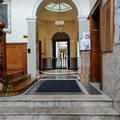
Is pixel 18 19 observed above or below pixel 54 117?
above

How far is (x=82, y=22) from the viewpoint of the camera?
475 centimetres

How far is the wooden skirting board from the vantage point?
16.5 ft

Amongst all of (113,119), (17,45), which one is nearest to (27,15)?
(17,45)

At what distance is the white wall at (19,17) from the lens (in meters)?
4.90

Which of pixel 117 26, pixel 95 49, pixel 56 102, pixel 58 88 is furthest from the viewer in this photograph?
pixel 95 49

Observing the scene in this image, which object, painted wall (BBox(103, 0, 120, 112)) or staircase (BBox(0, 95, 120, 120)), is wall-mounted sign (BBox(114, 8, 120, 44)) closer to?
painted wall (BBox(103, 0, 120, 112))

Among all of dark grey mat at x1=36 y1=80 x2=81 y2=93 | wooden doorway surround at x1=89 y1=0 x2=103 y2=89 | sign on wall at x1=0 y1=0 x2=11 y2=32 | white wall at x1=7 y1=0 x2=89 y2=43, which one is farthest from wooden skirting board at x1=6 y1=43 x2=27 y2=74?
Result: wooden doorway surround at x1=89 y1=0 x2=103 y2=89

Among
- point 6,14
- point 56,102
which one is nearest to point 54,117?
point 56,102

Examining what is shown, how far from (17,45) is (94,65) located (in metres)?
3.43

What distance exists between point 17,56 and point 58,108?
11.7 feet

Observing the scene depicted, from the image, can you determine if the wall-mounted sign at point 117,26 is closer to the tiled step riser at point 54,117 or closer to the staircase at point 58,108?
the staircase at point 58,108

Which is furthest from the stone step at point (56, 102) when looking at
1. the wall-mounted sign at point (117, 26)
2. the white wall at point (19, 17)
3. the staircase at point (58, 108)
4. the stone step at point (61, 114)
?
the white wall at point (19, 17)

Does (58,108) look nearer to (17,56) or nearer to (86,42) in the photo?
(86,42)

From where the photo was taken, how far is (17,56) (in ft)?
16.8
